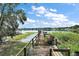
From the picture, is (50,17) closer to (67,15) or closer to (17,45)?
(67,15)

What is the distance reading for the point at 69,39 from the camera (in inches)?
161

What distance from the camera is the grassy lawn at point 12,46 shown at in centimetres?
405

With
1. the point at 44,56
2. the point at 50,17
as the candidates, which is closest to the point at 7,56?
the point at 44,56

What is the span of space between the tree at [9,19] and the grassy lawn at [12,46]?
0.10m

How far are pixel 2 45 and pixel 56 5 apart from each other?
97 centimetres

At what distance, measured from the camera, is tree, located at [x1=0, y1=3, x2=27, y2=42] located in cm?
406

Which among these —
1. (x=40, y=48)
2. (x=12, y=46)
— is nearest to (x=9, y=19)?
(x=12, y=46)

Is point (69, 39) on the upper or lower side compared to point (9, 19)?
lower

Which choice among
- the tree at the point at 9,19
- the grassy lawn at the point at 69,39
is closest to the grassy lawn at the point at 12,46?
the tree at the point at 9,19

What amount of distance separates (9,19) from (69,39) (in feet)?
2.99

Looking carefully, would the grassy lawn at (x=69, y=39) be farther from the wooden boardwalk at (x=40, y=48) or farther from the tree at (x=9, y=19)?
the tree at (x=9, y=19)

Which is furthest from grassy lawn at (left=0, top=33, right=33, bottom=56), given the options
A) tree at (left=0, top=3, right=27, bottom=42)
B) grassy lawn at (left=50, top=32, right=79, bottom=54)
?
grassy lawn at (left=50, top=32, right=79, bottom=54)

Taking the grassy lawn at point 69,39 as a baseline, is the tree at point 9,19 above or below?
above

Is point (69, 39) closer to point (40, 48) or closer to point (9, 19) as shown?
point (40, 48)
